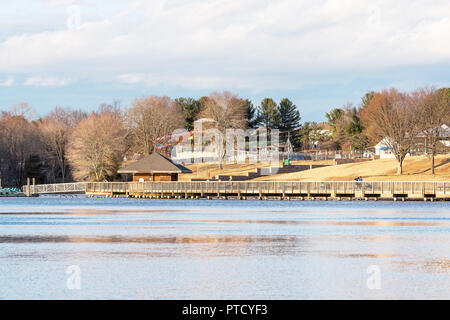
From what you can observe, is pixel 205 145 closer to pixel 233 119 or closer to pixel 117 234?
pixel 233 119

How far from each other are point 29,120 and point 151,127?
31969mm

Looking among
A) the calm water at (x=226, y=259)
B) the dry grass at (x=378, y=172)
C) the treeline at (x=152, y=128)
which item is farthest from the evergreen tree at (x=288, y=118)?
the calm water at (x=226, y=259)

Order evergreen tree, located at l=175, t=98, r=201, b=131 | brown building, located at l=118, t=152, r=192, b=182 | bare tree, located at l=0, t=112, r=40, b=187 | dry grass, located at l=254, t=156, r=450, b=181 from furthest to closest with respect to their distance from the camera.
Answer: evergreen tree, located at l=175, t=98, r=201, b=131 < bare tree, located at l=0, t=112, r=40, b=187 < brown building, located at l=118, t=152, r=192, b=182 < dry grass, located at l=254, t=156, r=450, b=181

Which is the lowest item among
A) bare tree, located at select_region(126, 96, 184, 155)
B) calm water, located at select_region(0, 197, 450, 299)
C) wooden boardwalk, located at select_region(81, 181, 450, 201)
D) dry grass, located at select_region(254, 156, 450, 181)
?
calm water, located at select_region(0, 197, 450, 299)

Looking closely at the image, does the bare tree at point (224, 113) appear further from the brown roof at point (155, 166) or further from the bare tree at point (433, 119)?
the bare tree at point (433, 119)

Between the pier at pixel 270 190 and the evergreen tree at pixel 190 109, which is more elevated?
the evergreen tree at pixel 190 109

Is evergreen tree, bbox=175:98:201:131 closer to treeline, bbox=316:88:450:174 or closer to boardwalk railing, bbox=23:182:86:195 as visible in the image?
boardwalk railing, bbox=23:182:86:195

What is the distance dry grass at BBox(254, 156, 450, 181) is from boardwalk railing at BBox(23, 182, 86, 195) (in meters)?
29.8

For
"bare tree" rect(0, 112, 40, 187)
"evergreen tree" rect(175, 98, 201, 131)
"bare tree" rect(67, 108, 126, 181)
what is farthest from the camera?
"evergreen tree" rect(175, 98, 201, 131)

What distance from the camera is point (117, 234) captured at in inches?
1953

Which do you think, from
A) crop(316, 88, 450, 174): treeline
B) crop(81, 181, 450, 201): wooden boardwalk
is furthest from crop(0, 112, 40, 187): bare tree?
crop(316, 88, 450, 174): treeline

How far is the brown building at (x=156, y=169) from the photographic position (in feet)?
388

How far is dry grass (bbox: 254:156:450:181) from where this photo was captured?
372 ft
